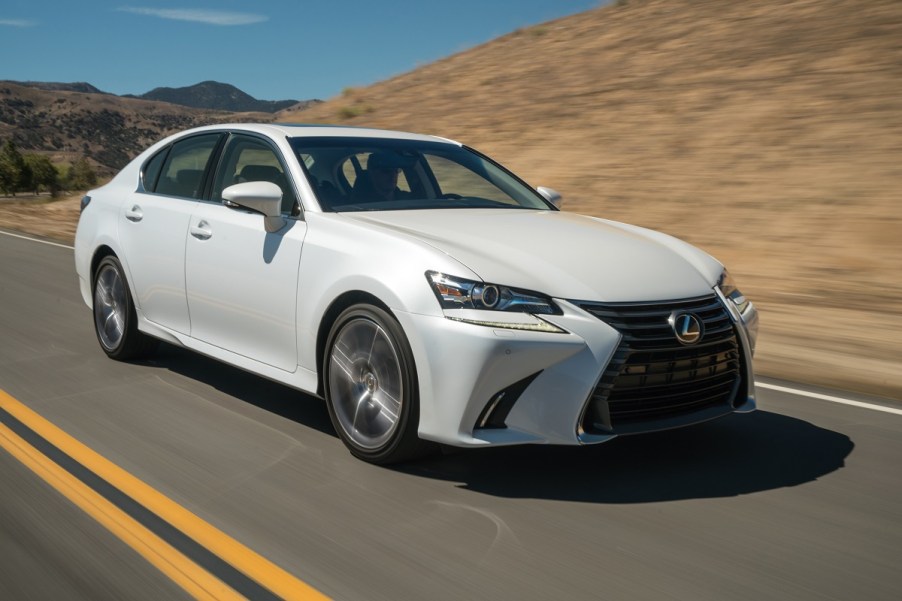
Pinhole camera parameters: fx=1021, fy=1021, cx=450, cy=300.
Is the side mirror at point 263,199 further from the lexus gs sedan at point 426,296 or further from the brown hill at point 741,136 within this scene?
the brown hill at point 741,136

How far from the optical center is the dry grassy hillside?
902cm

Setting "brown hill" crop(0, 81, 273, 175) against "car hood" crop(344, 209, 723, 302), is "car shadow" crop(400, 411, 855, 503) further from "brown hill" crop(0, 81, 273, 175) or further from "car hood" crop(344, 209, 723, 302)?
"brown hill" crop(0, 81, 273, 175)

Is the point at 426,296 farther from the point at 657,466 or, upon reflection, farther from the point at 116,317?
the point at 116,317

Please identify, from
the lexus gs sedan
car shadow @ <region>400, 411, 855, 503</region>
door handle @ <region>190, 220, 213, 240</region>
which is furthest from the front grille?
door handle @ <region>190, 220, 213, 240</region>

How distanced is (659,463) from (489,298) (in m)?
1.23

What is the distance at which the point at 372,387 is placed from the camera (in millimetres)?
4840

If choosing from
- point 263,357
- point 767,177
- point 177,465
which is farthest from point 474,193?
point 767,177

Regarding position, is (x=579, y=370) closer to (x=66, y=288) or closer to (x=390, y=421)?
(x=390, y=421)

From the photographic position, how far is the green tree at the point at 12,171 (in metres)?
89.6

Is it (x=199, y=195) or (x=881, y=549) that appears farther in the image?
(x=199, y=195)

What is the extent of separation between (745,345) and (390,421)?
172cm

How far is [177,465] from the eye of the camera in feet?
16.0

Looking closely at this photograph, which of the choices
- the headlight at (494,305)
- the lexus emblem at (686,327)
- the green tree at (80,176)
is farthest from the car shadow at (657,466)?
the green tree at (80,176)

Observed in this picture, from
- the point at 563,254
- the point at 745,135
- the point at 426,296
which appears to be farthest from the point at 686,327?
the point at 745,135
